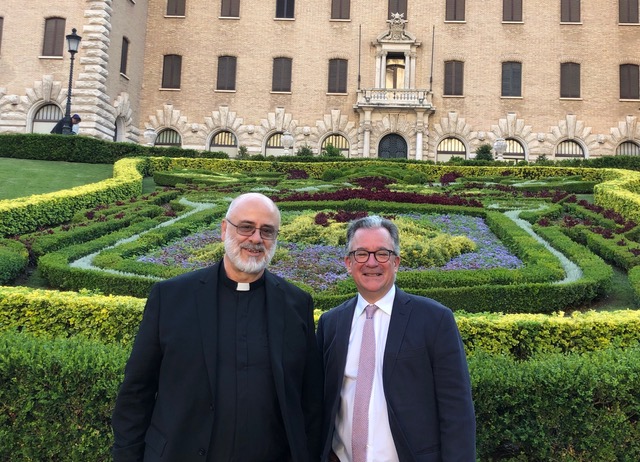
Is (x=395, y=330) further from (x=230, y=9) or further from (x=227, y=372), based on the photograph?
(x=230, y=9)

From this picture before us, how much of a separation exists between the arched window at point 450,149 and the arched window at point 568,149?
4.83 meters

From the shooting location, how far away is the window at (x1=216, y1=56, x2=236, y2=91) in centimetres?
2766

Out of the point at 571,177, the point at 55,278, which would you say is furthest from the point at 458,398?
the point at 571,177

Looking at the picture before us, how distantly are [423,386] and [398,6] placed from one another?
92.5 feet

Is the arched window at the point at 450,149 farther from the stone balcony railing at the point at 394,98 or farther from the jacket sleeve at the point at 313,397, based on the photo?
the jacket sleeve at the point at 313,397

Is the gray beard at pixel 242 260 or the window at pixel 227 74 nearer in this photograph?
the gray beard at pixel 242 260

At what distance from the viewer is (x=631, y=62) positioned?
2644 cm

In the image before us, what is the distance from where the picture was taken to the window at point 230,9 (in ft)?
91.5

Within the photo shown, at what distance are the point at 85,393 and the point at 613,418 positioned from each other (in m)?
3.25

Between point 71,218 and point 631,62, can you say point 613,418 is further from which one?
point 631,62

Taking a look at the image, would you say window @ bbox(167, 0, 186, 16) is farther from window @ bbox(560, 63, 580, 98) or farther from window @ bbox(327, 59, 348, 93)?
window @ bbox(560, 63, 580, 98)

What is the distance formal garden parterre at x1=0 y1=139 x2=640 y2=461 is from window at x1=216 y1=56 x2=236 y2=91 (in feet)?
41.0

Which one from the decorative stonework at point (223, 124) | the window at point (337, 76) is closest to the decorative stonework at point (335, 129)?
the window at point (337, 76)

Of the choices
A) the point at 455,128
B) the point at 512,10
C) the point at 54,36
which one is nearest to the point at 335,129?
the point at 455,128
